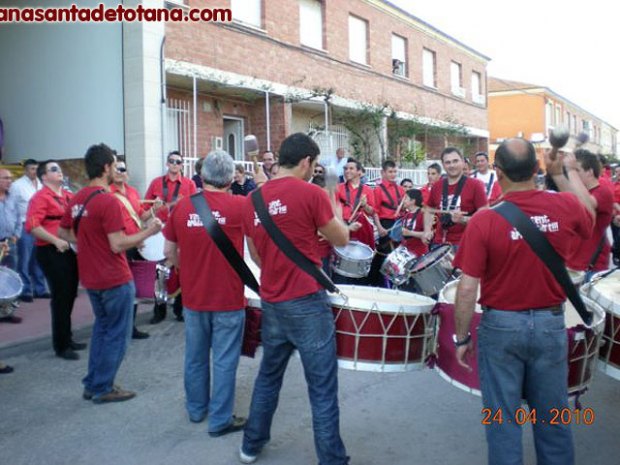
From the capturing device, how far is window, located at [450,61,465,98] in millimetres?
25472

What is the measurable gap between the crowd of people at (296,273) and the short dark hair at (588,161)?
0.01 metres

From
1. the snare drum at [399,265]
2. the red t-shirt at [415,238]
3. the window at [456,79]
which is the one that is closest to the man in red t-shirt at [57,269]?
the snare drum at [399,265]

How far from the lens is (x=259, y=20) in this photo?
592 inches

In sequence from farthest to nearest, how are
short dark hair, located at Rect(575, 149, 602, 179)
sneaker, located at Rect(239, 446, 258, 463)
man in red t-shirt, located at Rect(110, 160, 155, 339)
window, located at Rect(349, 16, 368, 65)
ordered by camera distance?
window, located at Rect(349, 16, 368, 65)
man in red t-shirt, located at Rect(110, 160, 155, 339)
short dark hair, located at Rect(575, 149, 602, 179)
sneaker, located at Rect(239, 446, 258, 463)

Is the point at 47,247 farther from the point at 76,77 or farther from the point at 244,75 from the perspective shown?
the point at 244,75

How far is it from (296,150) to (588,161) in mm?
3096

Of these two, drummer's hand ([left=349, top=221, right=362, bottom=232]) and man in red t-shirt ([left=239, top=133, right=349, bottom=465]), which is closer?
man in red t-shirt ([left=239, top=133, right=349, bottom=465])

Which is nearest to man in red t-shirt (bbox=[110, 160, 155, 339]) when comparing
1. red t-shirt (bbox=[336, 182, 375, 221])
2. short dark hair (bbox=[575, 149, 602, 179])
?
red t-shirt (bbox=[336, 182, 375, 221])

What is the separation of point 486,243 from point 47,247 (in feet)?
16.2

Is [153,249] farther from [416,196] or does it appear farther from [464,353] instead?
[464,353]

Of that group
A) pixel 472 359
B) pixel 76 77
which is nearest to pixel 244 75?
pixel 76 77

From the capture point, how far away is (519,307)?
10.2 ft

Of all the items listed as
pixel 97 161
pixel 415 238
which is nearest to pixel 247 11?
pixel 415 238

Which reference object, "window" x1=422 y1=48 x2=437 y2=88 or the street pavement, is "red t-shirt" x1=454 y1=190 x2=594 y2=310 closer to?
the street pavement
